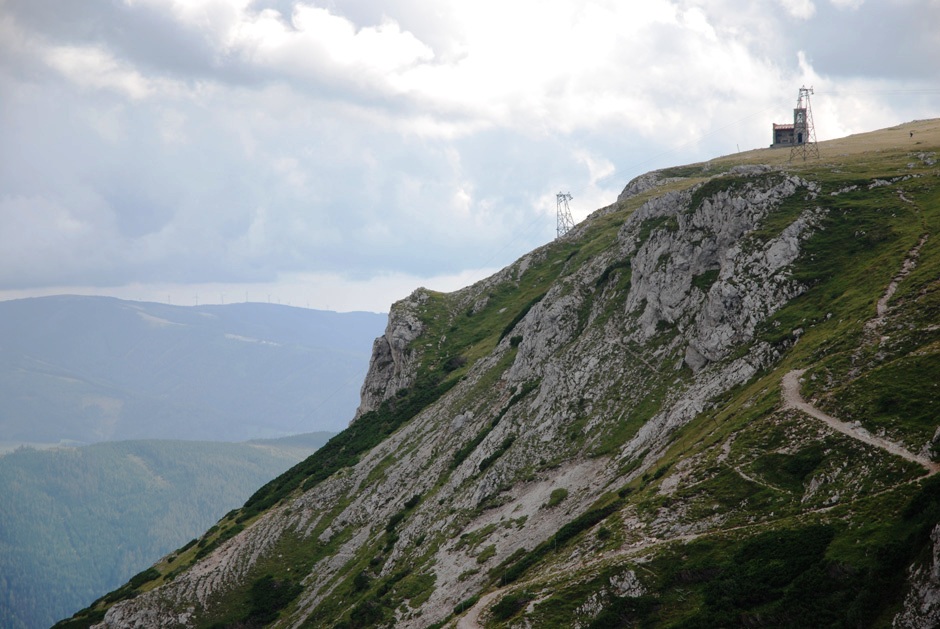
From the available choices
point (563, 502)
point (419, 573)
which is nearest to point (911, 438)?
point (563, 502)

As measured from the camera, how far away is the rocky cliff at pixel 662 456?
4628 centimetres

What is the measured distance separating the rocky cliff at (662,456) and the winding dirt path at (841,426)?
27cm

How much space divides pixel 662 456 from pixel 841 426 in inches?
726

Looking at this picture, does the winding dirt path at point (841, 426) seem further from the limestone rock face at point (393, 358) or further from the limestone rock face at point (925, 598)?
the limestone rock face at point (393, 358)

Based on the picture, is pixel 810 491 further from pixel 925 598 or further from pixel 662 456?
pixel 662 456

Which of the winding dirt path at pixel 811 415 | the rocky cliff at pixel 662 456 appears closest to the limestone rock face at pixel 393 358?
the rocky cliff at pixel 662 456

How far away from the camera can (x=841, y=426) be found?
175 ft

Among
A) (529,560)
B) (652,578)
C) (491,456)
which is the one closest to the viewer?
(652,578)

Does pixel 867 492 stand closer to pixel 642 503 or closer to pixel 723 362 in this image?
pixel 642 503

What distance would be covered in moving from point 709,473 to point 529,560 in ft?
61.1

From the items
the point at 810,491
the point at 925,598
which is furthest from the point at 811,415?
Answer: the point at 925,598

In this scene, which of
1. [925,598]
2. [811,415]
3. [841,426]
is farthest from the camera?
[811,415]

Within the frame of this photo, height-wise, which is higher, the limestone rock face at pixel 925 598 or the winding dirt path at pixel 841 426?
the winding dirt path at pixel 841 426

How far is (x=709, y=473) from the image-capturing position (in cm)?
5712
